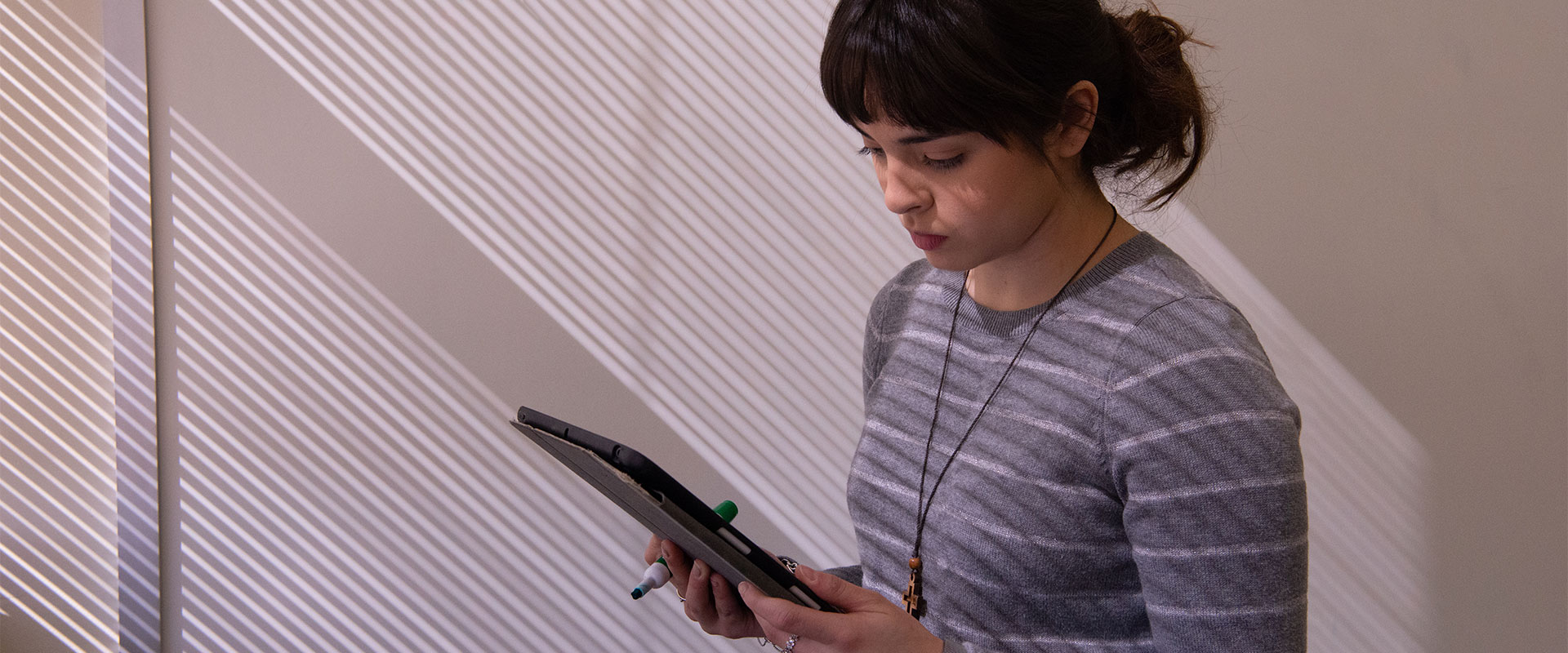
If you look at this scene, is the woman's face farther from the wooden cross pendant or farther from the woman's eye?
the wooden cross pendant

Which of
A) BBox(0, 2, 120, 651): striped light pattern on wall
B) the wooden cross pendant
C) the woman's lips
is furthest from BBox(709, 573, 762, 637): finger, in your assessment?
BBox(0, 2, 120, 651): striped light pattern on wall

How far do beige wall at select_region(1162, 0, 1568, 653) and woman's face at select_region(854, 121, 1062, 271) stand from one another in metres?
0.96

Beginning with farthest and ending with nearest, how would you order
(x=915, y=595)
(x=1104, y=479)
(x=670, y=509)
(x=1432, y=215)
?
(x=1432, y=215), (x=915, y=595), (x=1104, y=479), (x=670, y=509)

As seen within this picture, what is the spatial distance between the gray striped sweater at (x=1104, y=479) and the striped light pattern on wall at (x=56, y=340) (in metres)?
1.40

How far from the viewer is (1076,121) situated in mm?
853

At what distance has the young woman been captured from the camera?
76cm

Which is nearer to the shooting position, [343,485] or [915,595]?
[915,595]

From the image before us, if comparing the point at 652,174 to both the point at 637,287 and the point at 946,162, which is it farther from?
the point at 946,162

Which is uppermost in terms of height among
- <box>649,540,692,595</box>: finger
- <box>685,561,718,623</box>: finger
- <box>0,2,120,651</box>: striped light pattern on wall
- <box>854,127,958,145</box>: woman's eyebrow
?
<box>0,2,120,651</box>: striped light pattern on wall

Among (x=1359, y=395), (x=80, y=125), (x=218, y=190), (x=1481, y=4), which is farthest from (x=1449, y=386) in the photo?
(x=80, y=125)

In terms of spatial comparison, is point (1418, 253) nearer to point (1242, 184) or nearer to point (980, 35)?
point (1242, 184)

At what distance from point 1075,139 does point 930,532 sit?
1.26ft

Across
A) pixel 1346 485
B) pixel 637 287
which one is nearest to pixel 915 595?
pixel 637 287

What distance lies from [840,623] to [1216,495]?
0.30 metres
